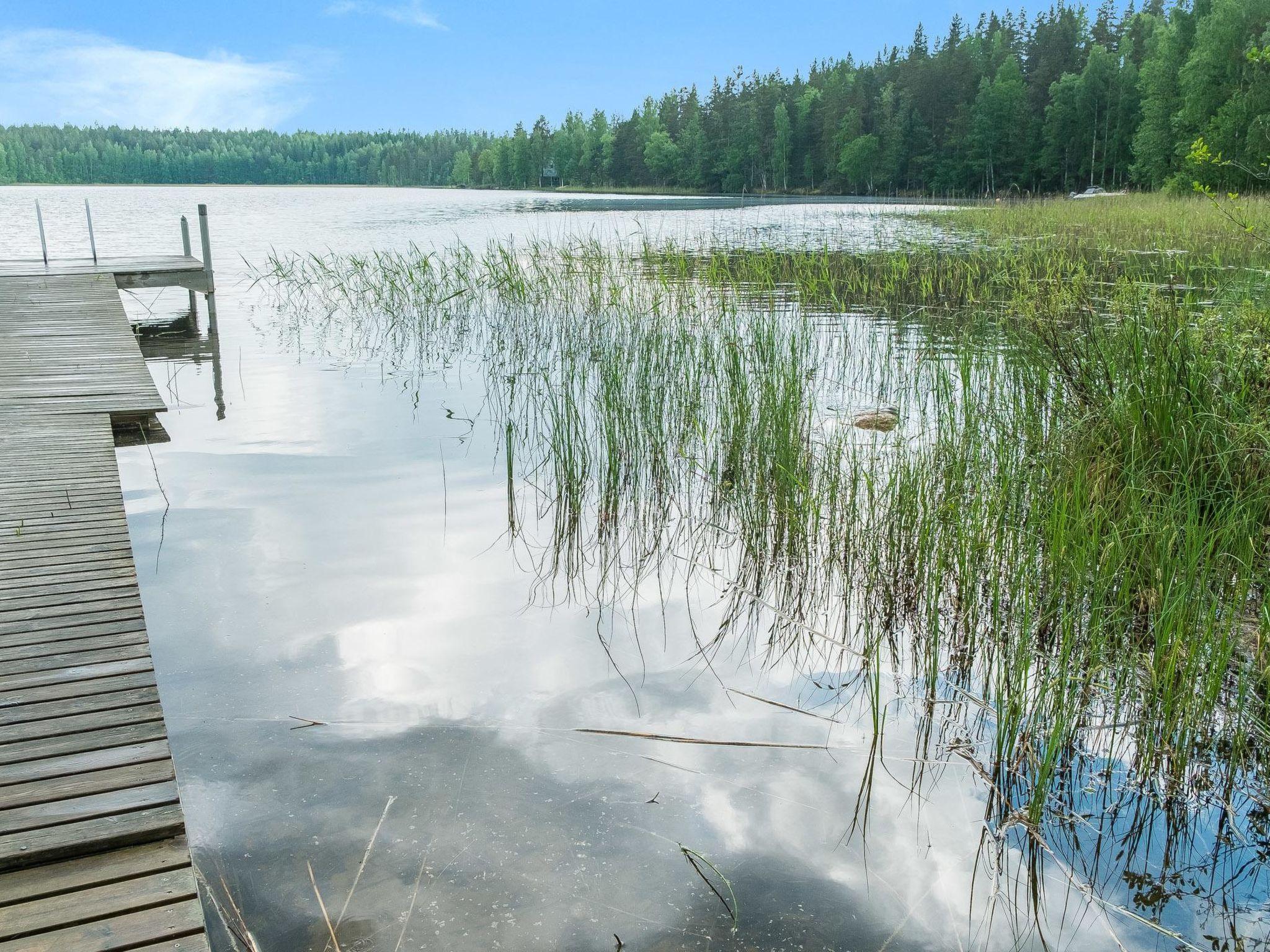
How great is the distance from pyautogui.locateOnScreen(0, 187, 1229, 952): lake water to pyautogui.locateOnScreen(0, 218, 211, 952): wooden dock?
25cm

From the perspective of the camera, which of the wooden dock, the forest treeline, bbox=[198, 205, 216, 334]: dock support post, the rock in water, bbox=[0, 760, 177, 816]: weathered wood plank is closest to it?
the wooden dock

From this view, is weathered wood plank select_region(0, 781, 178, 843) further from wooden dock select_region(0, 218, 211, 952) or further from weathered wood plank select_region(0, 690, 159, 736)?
weathered wood plank select_region(0, 690, 159, 736)

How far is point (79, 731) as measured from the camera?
95.0 inches

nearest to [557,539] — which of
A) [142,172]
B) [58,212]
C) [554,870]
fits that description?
[554,870]

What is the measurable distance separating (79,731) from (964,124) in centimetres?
5745

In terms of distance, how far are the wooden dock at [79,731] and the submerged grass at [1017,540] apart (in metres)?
1.68

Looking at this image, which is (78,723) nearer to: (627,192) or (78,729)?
(78,729)

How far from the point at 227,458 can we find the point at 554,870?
4.50 meters

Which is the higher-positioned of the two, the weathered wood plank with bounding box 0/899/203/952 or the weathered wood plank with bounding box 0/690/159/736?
the weathered wood plank with bounding box 0/690/159/736

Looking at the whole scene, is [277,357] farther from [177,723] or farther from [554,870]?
[554,870]

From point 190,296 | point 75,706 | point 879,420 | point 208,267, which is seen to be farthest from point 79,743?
point 190,296

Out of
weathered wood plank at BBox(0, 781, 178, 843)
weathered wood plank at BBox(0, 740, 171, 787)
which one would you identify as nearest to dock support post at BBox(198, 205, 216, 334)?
weathered wood plank at BBox(0, 740, 171, 787)

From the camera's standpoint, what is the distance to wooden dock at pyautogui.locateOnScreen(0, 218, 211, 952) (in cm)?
182

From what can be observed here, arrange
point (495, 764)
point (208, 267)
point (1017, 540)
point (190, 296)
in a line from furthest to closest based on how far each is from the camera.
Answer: point (190, 296) → point (208, 267) → point (1017, 540) → point (495, 764)
